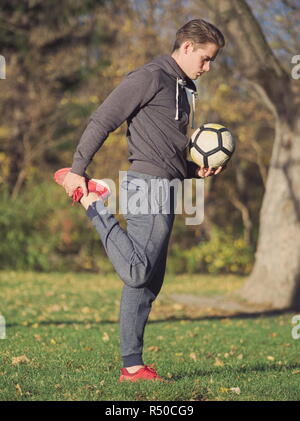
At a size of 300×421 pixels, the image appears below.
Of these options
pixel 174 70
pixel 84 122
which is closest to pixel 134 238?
pixel 174 70

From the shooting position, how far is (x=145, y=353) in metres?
6.54

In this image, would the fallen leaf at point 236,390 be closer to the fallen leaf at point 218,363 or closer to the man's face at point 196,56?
the fallen leaf at point 218,363

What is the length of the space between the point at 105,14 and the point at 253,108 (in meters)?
5.27

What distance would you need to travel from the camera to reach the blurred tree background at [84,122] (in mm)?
16438

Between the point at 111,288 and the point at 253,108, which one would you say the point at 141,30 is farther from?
the point at 111,288

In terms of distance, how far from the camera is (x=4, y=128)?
2122 centimetres

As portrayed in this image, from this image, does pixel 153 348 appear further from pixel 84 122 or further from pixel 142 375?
pixel 84 122

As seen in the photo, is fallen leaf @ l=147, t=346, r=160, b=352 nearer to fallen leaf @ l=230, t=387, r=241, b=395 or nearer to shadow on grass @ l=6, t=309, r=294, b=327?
shadow on grass @ l=6, t=309, r=294, b=327

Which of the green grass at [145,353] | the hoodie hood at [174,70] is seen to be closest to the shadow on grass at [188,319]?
the green grass at [145,353]

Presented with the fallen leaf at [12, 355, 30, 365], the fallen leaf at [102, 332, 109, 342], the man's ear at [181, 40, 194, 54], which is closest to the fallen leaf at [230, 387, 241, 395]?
the fallen leaf at [12, 355, 30, 365]

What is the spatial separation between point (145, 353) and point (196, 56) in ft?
9.63

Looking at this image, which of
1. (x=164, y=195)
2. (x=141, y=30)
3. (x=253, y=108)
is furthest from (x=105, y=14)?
(x=164, y=195)

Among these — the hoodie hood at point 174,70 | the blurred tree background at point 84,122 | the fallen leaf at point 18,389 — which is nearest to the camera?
the fallen leaf at point 18,389

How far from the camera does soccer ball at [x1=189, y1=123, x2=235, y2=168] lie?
16.5 ft
